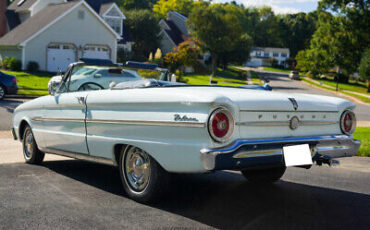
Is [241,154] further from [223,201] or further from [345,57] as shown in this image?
[345,57]

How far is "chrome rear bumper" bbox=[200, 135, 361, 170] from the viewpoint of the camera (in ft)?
14.0

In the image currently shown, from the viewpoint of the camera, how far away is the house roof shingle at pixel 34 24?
124 ft

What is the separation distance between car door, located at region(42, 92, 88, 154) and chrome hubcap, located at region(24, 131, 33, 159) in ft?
2.31

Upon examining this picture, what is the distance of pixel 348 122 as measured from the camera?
18.3 feet

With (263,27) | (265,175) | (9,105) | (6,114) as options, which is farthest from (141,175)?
(263,27)

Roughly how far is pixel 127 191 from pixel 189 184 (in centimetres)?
120

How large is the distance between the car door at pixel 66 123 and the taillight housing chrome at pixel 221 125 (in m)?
2.09

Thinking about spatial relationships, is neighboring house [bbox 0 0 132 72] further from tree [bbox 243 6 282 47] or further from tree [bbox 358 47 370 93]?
tree [bbox 243 6 282 47]

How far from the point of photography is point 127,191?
5305 millimetres

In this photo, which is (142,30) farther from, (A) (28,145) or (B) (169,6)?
(A) (28,145)

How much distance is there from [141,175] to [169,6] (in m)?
90.7

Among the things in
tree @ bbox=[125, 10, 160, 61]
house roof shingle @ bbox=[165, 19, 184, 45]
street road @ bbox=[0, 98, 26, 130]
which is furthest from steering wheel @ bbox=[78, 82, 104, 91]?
house roof shingle @ bbox=[165, 19, 184, 45]

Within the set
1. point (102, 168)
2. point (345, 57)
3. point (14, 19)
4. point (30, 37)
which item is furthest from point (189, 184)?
point (345, 57)

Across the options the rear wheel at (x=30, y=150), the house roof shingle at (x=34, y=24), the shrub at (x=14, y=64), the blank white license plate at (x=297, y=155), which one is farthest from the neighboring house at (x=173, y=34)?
the blank white license plate at (x=297, y=155)
